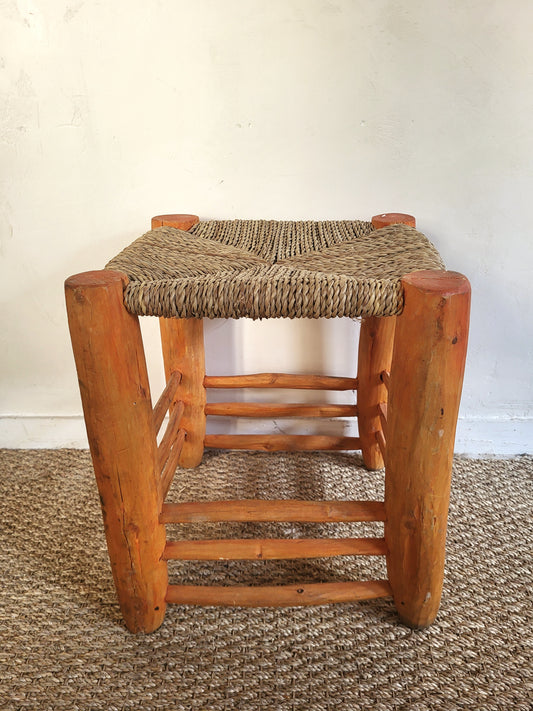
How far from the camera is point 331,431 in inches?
44.3

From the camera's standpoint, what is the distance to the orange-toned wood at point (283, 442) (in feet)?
3.25

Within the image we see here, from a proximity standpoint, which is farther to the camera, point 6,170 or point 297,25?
point 6,170

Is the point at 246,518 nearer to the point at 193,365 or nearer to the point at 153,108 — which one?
the point at 193,365

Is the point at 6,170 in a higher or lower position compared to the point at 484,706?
higher

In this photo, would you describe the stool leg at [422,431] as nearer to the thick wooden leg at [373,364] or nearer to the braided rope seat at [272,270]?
the braided rope seat at [272,270]

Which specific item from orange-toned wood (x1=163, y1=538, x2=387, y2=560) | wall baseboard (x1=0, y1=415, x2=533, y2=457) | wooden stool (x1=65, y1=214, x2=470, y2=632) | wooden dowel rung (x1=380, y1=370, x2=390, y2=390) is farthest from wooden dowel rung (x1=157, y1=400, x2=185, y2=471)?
wooden dowel rung (x1=380, y1=370, x2=390, y2=390)

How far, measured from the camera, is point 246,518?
71 centimetres

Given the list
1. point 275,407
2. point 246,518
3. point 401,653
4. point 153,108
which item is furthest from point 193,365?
point 401,653

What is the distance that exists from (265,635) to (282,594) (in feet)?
0.21

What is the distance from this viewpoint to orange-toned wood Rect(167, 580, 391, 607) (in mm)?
681

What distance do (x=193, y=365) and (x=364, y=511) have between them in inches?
16.3

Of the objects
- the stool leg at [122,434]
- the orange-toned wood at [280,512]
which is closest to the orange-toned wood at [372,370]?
the orange-toned wood at [280,512]

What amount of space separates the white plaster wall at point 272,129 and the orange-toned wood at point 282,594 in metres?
0.48

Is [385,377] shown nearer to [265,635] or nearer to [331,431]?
[331,431]
